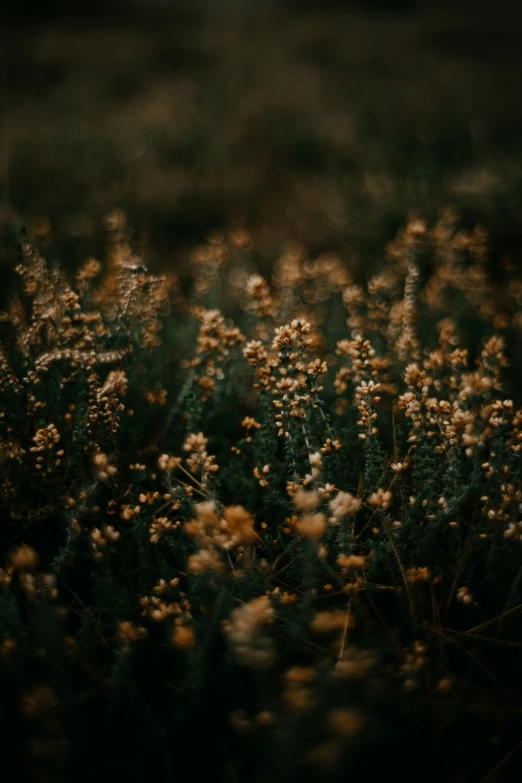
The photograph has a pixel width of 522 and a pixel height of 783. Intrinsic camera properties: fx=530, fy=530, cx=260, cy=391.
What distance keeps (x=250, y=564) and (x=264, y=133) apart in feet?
22.1

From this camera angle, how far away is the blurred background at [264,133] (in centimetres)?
470

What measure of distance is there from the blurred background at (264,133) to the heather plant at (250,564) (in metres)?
1.17

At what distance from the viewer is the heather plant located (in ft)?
4.16

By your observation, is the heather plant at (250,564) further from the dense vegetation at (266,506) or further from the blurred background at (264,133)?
the blurred background at (264,133)

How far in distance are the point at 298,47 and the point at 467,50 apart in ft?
12.2

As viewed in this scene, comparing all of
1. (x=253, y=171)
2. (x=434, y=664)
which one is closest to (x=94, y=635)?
(x=434, y=664)

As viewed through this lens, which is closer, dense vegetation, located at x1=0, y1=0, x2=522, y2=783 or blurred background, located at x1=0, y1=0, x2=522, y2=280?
dense vegetation, located at x1=0, y1=0, x2=522, y2=783

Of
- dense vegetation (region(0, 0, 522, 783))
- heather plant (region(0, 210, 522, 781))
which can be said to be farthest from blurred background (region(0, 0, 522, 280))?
heather plant (region(0, 210, 522, 781))

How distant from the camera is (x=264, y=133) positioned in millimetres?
7070

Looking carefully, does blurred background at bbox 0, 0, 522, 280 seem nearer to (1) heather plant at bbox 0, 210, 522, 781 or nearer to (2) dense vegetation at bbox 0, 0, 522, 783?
(2) dense vegetation at bbox 0, 0, 522, 783

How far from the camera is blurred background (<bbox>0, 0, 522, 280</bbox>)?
470 cm

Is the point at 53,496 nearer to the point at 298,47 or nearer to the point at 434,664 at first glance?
the point at 434,664

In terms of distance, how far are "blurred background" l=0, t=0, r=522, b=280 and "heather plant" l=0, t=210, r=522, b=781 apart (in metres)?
1.17

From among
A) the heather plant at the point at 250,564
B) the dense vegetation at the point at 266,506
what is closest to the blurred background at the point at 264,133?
the dense vegetation at the point at 266,506
